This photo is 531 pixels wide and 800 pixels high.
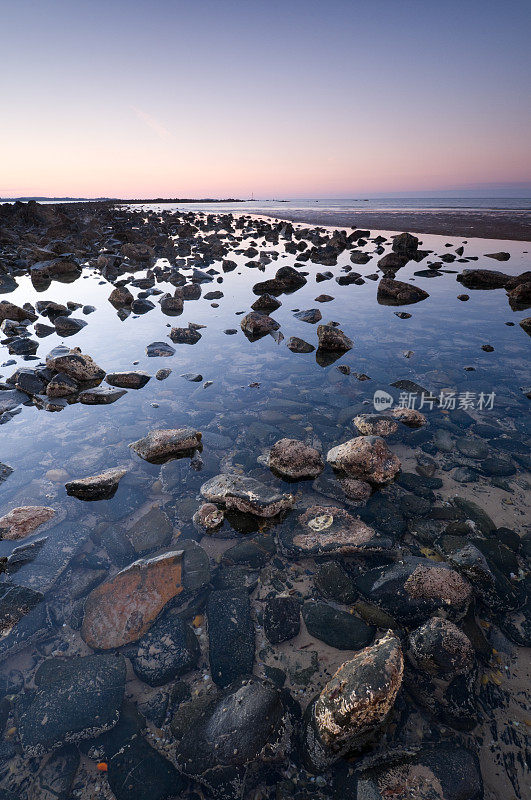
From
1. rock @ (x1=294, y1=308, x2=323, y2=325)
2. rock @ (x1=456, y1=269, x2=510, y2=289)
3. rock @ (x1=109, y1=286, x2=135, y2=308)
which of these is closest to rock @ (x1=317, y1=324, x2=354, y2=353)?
rock @ (x1=294, y1=308, x2=323, y2=325)

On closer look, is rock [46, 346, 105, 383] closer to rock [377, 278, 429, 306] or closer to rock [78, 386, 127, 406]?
rock [78, 386, 127, 406]

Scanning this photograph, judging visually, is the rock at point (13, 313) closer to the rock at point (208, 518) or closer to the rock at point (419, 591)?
the rock at point (208, 518)

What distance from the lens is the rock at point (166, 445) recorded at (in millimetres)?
4863

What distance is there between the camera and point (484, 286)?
1362 centimetres

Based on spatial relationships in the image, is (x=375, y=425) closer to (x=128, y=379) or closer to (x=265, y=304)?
(x=128, y=379)

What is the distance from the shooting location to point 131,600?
302cm

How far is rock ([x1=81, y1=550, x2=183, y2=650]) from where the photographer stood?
2855mm

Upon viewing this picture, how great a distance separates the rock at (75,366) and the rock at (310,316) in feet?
19.2

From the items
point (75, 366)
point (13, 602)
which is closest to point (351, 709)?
point (13, 602)

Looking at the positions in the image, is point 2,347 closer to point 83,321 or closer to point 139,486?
point 83,321

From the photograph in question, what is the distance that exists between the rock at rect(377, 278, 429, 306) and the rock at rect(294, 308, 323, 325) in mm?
2796

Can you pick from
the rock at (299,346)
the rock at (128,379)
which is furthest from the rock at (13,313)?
the rock at (299,346)

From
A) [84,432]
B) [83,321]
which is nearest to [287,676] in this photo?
[84,432]

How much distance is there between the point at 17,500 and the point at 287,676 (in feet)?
11.9
